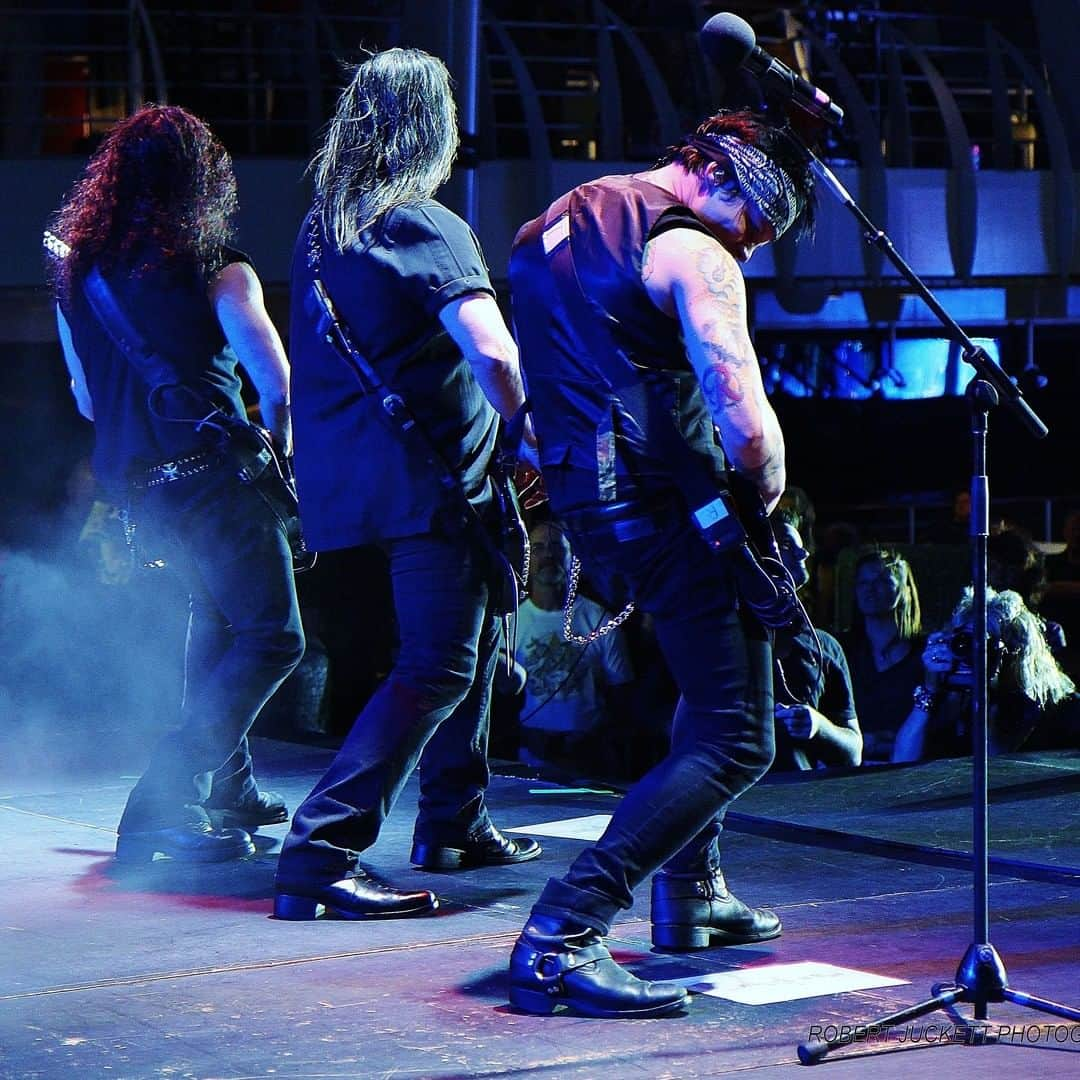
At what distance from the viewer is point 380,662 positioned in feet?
24.3

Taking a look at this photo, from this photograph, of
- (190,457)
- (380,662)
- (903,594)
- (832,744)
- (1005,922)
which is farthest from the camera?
(380,662)

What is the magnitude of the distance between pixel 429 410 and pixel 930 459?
10.7 m

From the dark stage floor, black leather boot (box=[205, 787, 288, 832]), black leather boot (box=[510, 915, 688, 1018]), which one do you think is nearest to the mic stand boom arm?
the dark stage floor

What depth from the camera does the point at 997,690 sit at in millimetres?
5727

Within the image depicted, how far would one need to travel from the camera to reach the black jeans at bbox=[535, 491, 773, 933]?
3.02m

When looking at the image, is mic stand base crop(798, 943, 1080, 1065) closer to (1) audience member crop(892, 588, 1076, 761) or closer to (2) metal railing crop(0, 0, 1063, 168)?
(1) audience member crop(892, 588, 1076, 761)

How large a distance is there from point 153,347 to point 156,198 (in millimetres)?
315

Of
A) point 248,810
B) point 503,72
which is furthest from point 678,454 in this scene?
point 503,72

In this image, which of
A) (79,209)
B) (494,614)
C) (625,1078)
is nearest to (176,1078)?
(625,1078)

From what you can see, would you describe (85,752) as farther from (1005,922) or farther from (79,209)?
(1005,922)

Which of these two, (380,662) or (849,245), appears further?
(849,245)

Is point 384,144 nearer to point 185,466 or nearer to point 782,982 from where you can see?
point 185,466

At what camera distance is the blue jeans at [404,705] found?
141 inches

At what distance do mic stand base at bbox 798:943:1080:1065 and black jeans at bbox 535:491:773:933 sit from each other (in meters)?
0.40
